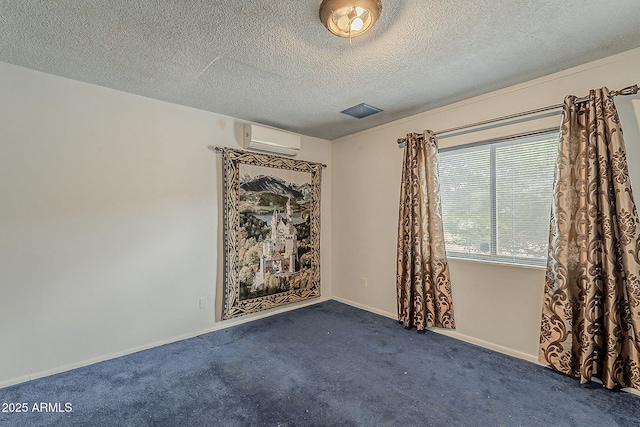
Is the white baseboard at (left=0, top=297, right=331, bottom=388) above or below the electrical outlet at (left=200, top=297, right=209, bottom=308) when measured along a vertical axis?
below

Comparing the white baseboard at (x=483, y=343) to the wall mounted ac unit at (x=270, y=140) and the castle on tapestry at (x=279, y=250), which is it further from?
the wall mounted ac unit at (x=270, y=140)

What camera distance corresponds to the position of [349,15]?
1504 millimetres

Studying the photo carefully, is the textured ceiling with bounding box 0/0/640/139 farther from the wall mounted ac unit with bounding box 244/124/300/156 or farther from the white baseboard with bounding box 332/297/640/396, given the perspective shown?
the white baseboard with bounding box 332/297/640/396

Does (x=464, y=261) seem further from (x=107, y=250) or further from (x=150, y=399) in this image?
(x=107, y=250)

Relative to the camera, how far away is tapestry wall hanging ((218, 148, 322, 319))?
3189mm

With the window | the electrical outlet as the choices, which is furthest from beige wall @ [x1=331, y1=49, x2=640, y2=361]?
the electrical outlet

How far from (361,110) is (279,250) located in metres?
1.91

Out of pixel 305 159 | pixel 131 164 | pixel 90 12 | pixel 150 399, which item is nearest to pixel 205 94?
pixel 131 164

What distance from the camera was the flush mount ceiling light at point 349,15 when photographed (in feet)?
4.76

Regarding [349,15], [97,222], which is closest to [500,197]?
[349,15]

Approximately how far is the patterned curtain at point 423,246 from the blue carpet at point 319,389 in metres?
0.30

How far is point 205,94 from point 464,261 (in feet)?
9.65

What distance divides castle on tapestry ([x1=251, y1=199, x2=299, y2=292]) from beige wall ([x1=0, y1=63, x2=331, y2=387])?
1.83 ft

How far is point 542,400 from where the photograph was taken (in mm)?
1887
